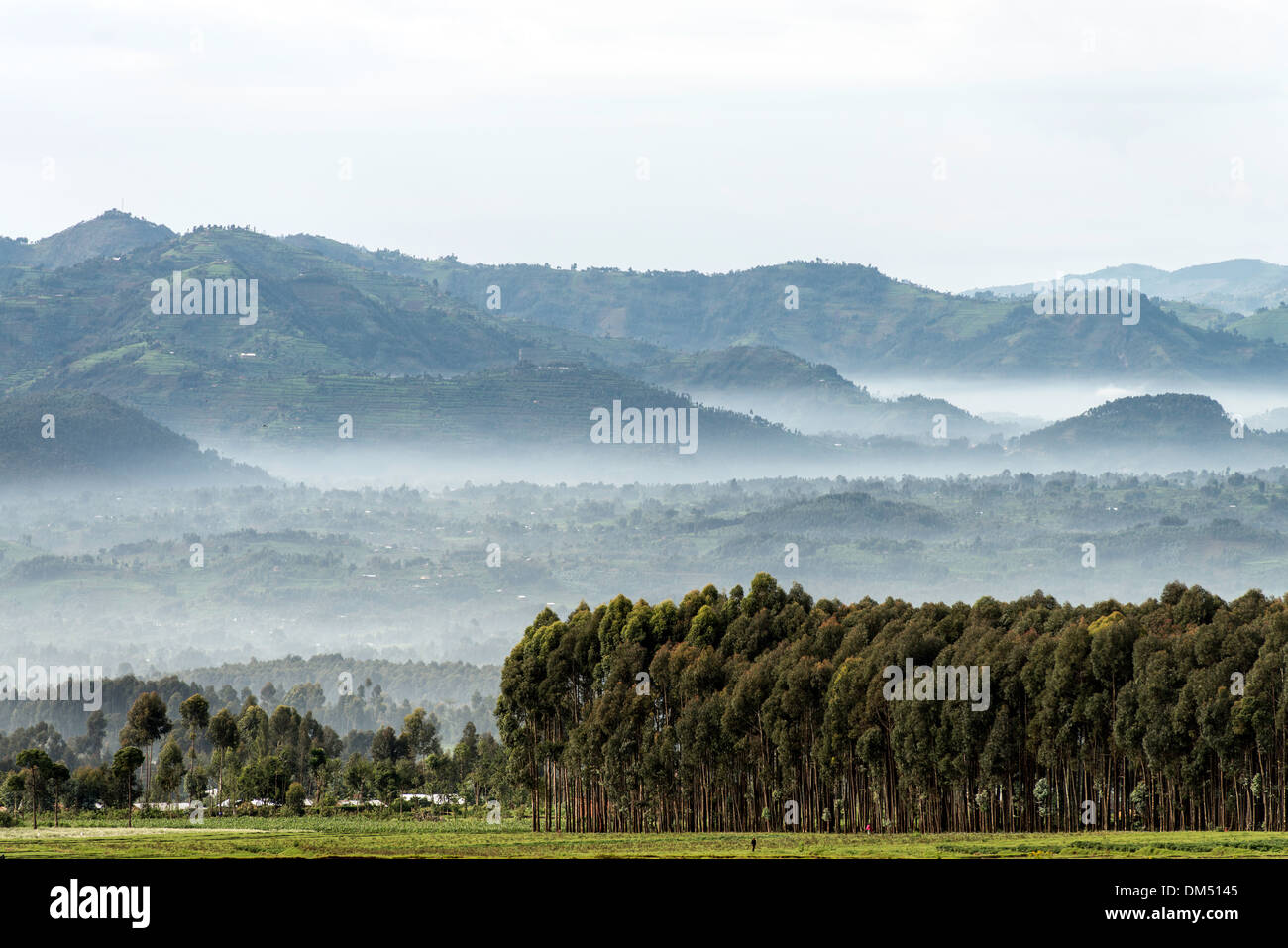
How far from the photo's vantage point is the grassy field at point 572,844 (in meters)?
82.1

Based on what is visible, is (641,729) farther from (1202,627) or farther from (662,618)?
(1202,627)

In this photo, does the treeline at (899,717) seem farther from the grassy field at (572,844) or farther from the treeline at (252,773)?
the treeline at (252,773)

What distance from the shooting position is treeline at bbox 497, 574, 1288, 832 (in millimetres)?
99375

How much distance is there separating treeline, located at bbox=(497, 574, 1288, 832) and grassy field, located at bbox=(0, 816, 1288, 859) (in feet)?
21.2

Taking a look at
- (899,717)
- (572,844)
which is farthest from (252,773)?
(899,717)

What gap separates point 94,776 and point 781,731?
68305 millimetres

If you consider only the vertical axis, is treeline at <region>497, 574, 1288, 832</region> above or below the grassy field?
above

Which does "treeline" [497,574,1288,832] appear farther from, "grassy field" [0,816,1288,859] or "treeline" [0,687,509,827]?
"treeline" [0,687,509,827]

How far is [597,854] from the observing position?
3467 inches

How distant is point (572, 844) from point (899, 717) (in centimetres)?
2248
